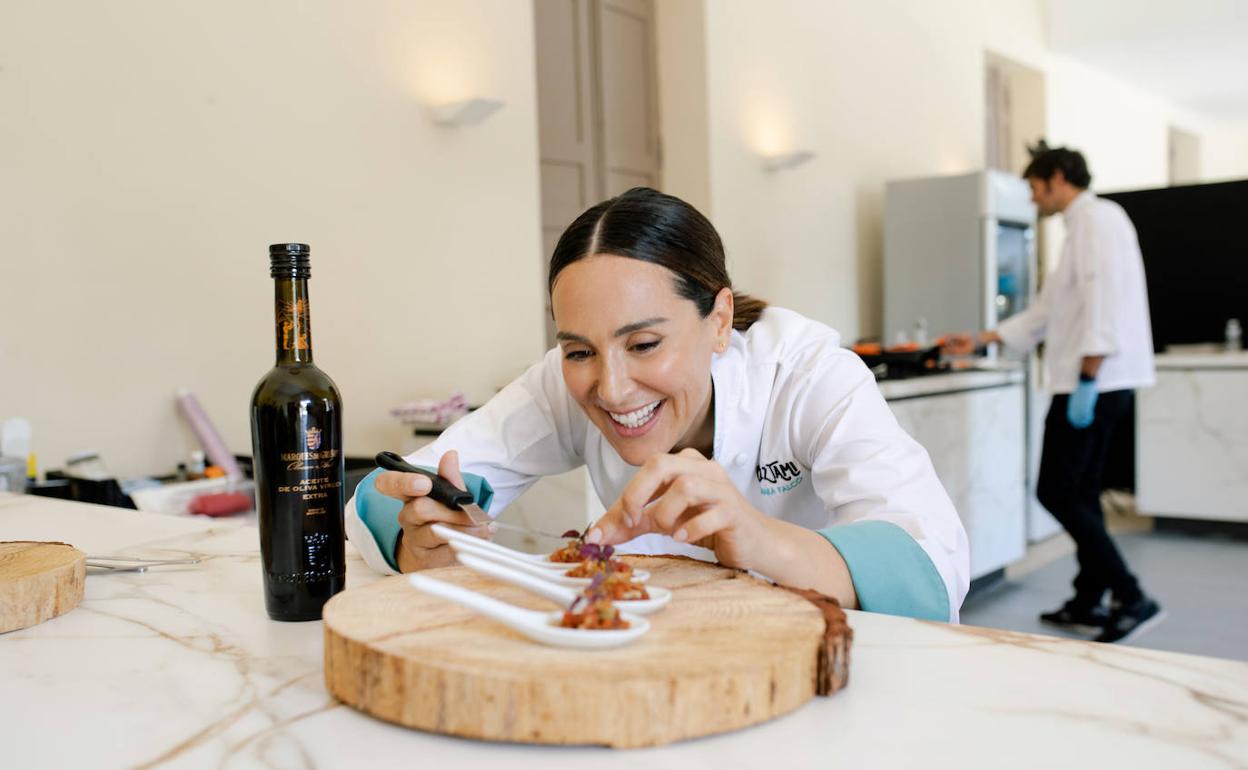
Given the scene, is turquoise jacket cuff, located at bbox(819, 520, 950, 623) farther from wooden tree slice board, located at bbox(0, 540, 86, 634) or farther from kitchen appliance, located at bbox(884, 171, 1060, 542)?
kitchen appliance, located at bbox(884, 171, 1060, 542)

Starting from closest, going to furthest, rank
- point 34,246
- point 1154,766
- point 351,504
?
point 1154,766 → point 351,504 → point 34,246

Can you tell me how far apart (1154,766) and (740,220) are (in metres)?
4.15

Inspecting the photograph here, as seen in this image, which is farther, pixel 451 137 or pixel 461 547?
pixel 451 137

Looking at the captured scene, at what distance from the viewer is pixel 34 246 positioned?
2.22 meters

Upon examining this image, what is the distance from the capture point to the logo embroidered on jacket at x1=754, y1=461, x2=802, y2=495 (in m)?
1.34

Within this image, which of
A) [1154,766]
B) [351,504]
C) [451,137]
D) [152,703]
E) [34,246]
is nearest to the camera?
[1154,766]

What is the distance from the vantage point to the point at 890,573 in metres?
0.97

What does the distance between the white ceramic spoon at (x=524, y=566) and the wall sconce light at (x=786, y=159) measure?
4.02 m

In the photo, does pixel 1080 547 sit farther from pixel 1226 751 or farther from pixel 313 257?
pixel 1226 751

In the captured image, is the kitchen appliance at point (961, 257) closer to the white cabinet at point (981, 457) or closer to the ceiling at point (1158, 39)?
the white cabinet at point (981, 457)

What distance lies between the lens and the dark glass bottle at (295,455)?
86 centimetres

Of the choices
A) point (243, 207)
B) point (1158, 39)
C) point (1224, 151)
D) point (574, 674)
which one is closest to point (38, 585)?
point (574, 674)

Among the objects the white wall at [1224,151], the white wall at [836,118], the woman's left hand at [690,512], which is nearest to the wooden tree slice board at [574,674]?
the woman's left hand at [690,512]

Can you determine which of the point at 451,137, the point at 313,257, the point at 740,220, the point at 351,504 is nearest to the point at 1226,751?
the point at 351,504
